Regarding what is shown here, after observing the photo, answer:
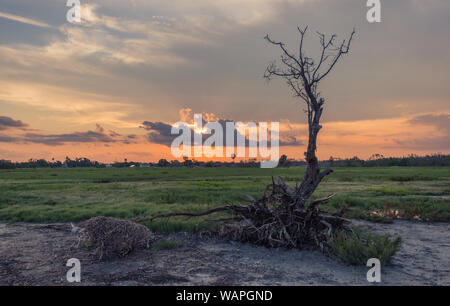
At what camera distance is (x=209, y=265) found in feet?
27.6

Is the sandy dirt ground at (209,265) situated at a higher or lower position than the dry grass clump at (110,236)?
lower

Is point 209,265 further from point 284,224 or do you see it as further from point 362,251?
point 362,251

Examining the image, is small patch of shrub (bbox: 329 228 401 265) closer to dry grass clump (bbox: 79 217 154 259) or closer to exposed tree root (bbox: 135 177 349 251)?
exposed tree root (bbox: 135 177 349 251)

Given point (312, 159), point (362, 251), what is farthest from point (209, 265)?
point (312, 159)

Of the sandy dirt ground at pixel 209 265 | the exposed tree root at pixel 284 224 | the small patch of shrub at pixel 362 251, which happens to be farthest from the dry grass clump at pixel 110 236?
the small patch of shrub at pixel 362 251

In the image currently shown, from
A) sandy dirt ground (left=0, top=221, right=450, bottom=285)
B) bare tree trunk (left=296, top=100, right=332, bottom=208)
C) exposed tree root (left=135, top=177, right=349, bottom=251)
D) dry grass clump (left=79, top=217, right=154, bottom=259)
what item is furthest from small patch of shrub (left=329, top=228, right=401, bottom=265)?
dry grass clump (left=79, top=217, right=154, bottom=259)

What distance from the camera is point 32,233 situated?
39.5 feet

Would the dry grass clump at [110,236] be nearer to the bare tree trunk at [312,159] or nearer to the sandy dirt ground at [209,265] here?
the sandy dirt ground at [209,265]

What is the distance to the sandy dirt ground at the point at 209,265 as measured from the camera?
7.49 metres

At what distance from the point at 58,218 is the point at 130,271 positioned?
25.6 feet

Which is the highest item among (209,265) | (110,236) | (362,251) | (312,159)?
(312,159)

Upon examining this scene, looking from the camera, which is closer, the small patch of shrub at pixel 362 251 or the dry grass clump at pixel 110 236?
the small patch of shrub at pixel 362 251
